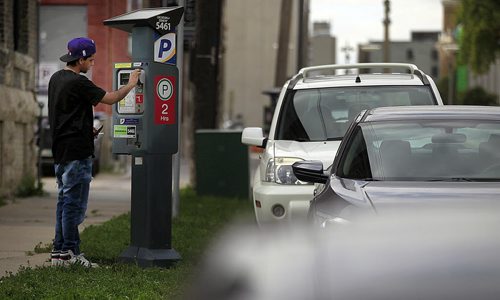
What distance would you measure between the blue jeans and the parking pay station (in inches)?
17.6

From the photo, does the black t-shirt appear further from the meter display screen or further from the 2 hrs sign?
the 2 hrs sign

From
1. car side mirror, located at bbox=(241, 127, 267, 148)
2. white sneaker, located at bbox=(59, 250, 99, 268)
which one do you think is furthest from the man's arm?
car side mirror, located at bbox=(241, 127, 267, 148)

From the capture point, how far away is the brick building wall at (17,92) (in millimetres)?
19031

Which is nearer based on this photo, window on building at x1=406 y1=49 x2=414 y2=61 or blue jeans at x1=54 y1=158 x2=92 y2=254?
blue jeans at x1=54 y1=158 x2=92 y2=254

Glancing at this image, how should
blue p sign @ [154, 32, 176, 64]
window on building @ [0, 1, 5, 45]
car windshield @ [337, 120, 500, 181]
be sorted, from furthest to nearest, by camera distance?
window on building @ [0, 1, 5, 45] → blue p sign @ [154, 32, 176, 64] → car windshield @ [337, 120, 500, 181]

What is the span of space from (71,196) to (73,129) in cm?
55

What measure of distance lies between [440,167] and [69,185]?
380 centimetres

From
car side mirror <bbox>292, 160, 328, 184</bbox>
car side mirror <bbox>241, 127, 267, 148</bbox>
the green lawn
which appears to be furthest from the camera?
car side mirror <bbox>241, 127, 267, 148</bbox>

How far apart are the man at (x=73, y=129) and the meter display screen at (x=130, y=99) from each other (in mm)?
156

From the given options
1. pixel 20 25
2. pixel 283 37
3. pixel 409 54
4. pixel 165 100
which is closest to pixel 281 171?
pixel 165 100

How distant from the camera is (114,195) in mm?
23016

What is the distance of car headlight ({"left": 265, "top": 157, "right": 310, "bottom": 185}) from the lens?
39.4ft

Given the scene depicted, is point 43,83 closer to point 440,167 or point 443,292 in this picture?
point 440,167

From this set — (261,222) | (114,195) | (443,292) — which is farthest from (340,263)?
(114,195)
